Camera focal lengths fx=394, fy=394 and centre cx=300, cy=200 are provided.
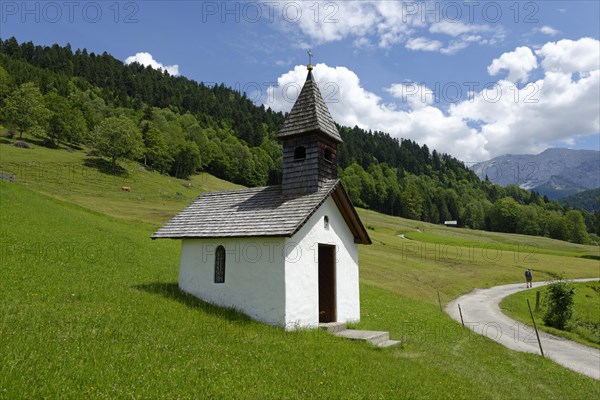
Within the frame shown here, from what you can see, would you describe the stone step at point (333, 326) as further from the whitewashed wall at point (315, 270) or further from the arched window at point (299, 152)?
the arched window at point (299, 152)

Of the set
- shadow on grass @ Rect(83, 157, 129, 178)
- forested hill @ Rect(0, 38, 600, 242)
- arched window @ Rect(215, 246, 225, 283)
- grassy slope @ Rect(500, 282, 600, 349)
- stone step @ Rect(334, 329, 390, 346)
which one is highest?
forested hill @ Rect(0, 38, 600, 242)

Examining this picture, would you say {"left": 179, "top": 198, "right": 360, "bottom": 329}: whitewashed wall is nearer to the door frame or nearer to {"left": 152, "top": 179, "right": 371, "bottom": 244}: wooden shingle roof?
the door frame

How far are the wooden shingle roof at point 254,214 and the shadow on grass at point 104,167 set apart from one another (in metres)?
70.3

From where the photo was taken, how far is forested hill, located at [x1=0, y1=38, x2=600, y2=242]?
9281 centimetres

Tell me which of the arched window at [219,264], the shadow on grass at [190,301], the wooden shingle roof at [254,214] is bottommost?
the shadow on grass at [190,301]

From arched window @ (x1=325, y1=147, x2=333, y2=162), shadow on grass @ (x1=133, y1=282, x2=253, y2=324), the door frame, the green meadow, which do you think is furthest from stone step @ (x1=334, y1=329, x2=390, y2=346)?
arched window @ (x1=325, y1=147, x2=333, y2=162)

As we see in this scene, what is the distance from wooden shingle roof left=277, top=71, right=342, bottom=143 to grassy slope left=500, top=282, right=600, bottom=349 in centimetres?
2066

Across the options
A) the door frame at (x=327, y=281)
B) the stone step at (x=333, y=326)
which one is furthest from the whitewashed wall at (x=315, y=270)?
the stone step at (x=333, y=326)

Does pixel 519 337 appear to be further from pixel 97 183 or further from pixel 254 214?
pixel 97 183

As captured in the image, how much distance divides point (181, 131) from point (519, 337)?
114 meters

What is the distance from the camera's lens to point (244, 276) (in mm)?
16344

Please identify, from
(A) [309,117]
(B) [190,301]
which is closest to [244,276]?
(B) [190,301]

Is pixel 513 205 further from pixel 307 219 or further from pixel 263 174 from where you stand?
pixel 307 219

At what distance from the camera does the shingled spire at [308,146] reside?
18.1 m
